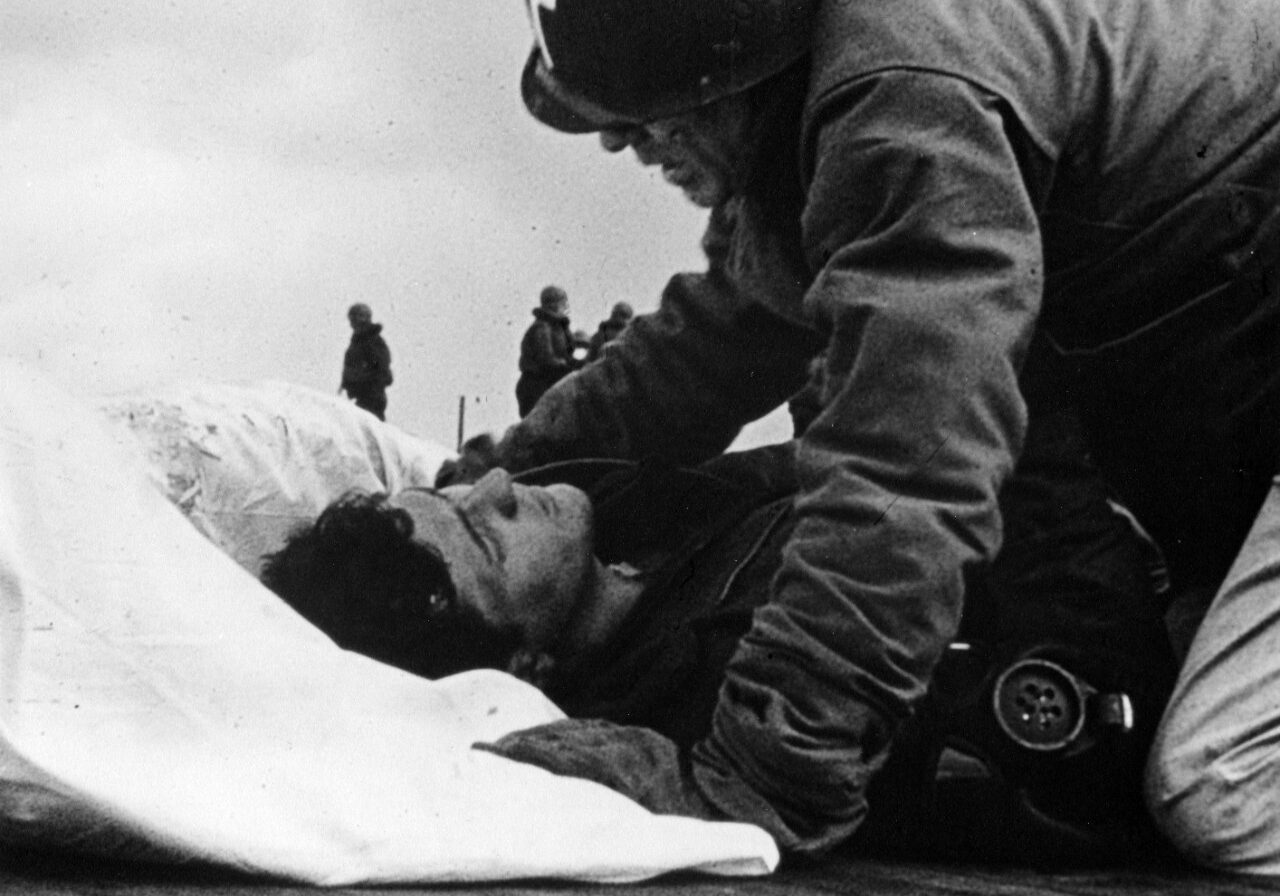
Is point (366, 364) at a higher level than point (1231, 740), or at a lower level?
higher

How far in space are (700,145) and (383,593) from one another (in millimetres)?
579

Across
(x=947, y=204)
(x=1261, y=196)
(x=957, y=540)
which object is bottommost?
(x=957, y=540)

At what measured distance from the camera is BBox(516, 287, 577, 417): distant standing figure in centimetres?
227

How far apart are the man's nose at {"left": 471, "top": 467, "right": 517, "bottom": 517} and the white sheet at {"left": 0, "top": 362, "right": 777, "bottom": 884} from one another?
322 millimetres

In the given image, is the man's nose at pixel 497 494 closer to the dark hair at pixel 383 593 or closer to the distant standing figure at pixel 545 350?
the dark hair at pixel 383 593

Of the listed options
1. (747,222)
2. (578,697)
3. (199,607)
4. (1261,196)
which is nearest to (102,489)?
(199,607)

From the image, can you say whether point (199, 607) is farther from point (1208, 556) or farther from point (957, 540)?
point (1208, 556)

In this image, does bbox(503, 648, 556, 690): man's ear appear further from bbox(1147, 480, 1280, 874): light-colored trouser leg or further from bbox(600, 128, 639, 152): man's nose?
bbox(1147, 480, 1280, 874): light-colored trouser leg

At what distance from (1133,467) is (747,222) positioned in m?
0.51

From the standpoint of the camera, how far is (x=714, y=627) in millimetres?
1960

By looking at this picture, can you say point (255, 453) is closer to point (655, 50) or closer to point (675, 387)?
point (675, 387)

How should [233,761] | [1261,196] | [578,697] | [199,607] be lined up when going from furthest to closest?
1. [578,697]
2. [1261,196]
3. [199,607]
4. [233,761]

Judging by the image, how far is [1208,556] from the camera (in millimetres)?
1893

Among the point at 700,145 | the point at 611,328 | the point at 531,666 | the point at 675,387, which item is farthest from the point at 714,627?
the point at 611,328
